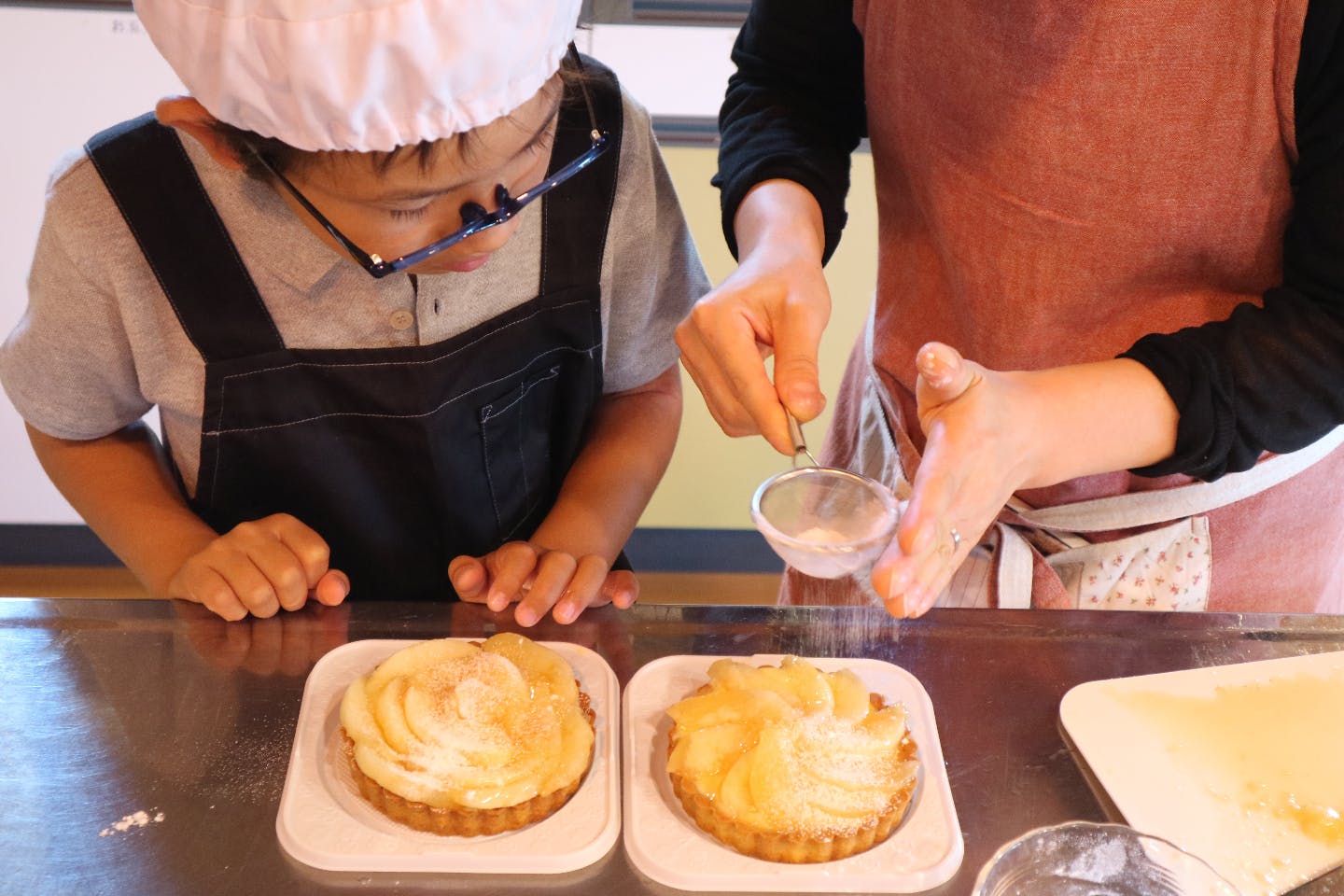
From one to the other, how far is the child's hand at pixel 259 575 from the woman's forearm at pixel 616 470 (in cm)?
31

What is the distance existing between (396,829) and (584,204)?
78 cm

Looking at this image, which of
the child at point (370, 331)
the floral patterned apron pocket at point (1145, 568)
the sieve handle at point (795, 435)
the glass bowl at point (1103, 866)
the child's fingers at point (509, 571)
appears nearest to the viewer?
the glass bowl at point (1103, 866)

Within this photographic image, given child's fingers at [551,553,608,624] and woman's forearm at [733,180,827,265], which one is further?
woman's forearm at [733,180,827,265]

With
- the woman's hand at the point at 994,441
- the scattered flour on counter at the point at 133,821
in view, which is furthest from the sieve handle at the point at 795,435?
the scattered flour on counter at the point at 133,821

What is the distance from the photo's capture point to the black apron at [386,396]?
4.31 feet

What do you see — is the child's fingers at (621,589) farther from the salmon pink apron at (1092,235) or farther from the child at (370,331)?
the salmon pink apron at (1092,235)

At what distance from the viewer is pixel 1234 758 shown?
1.19m

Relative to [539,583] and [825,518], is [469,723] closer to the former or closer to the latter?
[539,583]

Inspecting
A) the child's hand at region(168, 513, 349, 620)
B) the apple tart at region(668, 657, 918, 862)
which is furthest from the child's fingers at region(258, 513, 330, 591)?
the apple tart at region(668, 657, 918, 862)

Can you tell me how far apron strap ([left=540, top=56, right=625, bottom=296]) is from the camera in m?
1.45

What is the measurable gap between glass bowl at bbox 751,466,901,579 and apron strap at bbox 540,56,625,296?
418 mm

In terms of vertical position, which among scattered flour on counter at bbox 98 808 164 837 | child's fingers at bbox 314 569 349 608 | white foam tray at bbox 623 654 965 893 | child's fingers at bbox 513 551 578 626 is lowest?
white foam tray at bbox 623 654 965 893

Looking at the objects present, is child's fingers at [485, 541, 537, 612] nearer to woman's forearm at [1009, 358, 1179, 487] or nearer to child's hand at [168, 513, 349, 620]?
child's hand at [168, 513, 349, 620]

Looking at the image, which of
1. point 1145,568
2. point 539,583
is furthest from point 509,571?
point 1145,568
